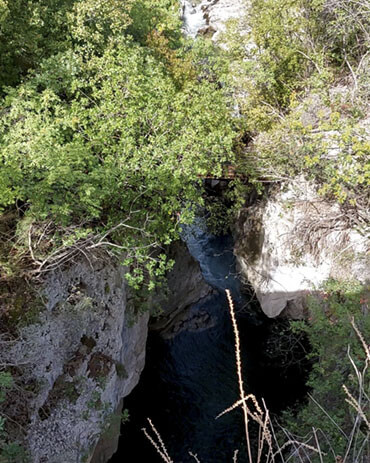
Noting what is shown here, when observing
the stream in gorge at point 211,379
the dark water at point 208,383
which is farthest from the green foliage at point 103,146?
the dark water at point 208,383

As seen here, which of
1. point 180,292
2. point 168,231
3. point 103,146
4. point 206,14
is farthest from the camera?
point 206,14

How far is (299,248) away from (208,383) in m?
6.14

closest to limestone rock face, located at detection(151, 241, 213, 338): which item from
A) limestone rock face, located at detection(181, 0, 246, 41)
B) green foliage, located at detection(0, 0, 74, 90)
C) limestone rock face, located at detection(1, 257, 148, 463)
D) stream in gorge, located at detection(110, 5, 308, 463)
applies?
stream in gorge, located at detection(110, 5, 308, 463)

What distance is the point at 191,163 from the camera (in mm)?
7562

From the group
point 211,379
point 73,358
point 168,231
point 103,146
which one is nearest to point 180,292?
point 211,379

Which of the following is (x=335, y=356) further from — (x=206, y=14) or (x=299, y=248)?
(x=206, y=14)

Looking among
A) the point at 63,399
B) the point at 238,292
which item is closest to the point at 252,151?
the point at 238,292

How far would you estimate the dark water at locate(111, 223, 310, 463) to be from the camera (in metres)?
11.4

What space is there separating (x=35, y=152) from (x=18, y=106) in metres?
1.32

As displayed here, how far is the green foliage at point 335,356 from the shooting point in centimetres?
762

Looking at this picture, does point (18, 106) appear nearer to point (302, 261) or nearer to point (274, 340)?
point (302, 261)

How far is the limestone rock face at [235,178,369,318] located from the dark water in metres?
2.54

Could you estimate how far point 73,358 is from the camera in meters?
7.62

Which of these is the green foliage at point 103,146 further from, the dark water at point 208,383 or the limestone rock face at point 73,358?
the dark water at point 208,383
